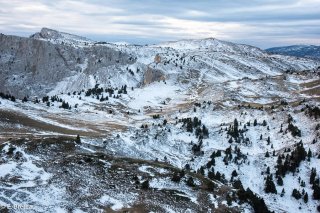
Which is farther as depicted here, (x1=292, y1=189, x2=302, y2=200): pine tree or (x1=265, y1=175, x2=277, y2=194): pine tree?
(x1=265, y1=175, x2=277, y2=194): pine tree

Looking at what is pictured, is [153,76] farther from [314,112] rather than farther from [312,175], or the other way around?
[312,175]

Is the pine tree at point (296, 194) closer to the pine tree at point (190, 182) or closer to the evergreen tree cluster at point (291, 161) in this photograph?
the evergreen tree cluster at point (291, 161)

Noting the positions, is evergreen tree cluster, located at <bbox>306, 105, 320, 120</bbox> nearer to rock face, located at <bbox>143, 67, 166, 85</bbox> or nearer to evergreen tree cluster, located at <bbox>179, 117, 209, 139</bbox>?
evergreen tree cluster, located at <bbox>179, 117, 209, 139</bbox>

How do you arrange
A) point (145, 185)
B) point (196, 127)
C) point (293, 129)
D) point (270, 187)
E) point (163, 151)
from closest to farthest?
point (145, 185)
point (270, 187)
point (163, 151)
point (293, 129)
point (196, 127)

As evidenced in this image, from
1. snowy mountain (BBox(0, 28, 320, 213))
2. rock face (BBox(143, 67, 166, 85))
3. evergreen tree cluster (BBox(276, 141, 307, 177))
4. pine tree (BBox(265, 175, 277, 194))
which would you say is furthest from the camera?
rock face (BBox(143, 67, 166, 85))

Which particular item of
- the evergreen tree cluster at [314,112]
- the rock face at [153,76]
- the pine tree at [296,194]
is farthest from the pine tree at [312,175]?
the rock face at [153,76]

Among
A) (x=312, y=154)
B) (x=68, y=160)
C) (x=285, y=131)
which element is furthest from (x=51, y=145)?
(x=285, y=131)

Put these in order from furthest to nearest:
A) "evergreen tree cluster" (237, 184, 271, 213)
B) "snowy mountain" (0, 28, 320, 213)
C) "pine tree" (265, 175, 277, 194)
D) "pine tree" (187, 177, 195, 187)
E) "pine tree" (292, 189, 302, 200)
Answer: "pine tree" (265, 175, 277, 194), "pine tree" (292, 189, 302, 200), "pine tree" (187, 177, 195, 187), "evergreen tree cluster" (237, 184, 271, 213), "snowy mountain" (0, 28, 320, 213)

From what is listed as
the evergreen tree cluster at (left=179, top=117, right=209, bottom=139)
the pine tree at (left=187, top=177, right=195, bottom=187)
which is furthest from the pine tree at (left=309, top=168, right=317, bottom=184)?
the pine tree at (left=187, top=177, right=195, bottom=187)

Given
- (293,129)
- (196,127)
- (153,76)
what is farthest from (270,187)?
(153,76)

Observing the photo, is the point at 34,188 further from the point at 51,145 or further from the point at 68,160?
the point at 51,145

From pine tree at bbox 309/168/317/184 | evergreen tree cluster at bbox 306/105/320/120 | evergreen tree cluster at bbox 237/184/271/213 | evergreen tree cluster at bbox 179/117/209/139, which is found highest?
evergreen tree cluster at bbox 306/105/320/120
